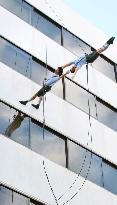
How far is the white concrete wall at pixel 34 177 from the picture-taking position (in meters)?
12.6

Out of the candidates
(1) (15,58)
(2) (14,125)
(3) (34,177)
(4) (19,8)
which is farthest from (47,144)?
(4) (19,8)

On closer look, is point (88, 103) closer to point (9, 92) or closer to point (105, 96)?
point (105, 96)

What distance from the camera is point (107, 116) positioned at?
18.3 metres

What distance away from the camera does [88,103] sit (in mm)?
17453

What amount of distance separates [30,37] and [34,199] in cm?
618

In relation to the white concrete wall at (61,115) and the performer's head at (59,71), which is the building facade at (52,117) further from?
the performer's head at (59,71)

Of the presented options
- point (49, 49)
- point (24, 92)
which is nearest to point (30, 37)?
point (49, 49)

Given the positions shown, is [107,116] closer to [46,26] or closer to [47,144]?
[46,26]

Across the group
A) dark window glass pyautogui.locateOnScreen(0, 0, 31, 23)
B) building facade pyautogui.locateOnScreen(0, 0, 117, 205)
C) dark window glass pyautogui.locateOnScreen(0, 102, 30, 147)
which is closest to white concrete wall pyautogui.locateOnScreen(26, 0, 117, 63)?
building facade pyautogui.locateOnScreen(0, 0, 117, 205)

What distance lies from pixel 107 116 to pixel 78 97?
170 cm

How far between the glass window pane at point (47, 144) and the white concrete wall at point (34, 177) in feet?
1.08

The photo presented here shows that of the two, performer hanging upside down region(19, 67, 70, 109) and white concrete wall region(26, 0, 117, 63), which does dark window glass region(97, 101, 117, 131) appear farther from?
performer hanging upside down region(19, 67, 70, 109)

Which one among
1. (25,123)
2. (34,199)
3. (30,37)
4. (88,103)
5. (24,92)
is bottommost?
(34,199)

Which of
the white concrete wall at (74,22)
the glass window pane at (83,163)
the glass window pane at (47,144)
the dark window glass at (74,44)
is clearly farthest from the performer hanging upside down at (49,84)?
the white concrete wall at (74,22)
